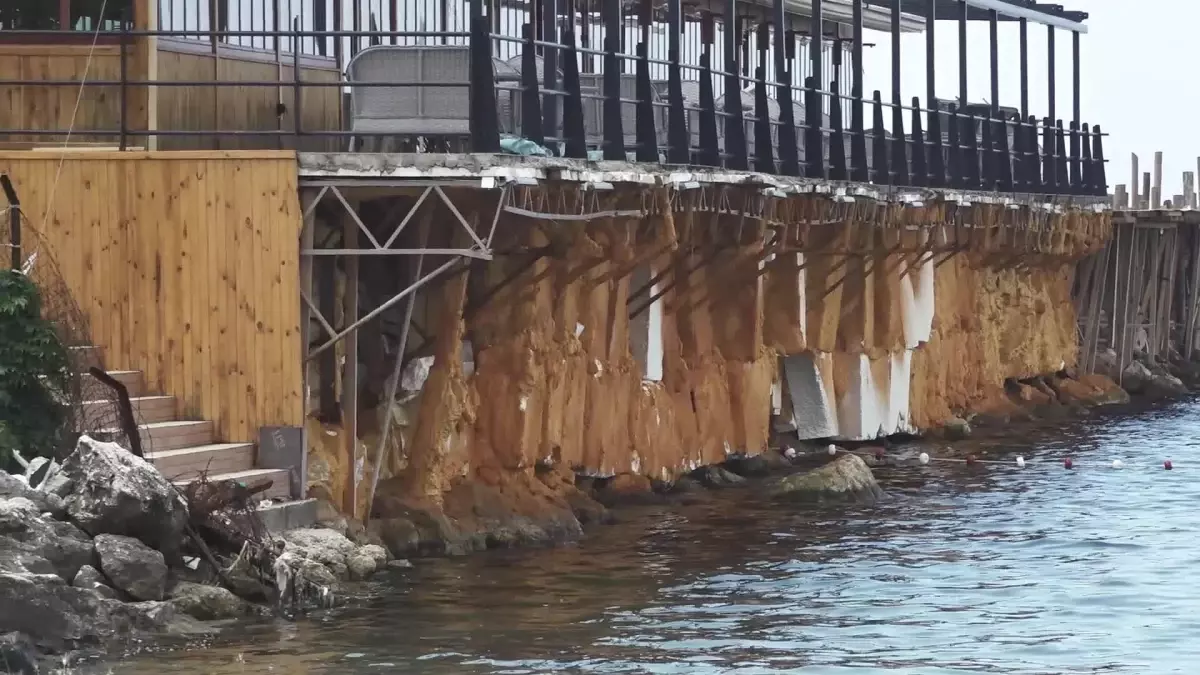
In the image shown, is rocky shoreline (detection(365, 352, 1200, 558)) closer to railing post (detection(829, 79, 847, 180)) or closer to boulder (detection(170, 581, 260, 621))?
boulder (detection(170, 581, 260, 621))

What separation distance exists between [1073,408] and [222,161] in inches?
967

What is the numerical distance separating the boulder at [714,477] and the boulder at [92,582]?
40.6ft

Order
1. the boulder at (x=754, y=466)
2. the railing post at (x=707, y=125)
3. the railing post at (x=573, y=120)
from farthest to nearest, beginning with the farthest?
the boulder at (x=754, y=466), the railing post at (x=707, y=125), the railing post at (x=573, y=120)

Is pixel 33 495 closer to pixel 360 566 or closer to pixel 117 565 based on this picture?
pixel 117 565

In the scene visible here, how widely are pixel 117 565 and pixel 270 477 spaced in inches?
118

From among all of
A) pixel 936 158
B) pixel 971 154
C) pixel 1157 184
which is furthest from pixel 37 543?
pixel 1157 184

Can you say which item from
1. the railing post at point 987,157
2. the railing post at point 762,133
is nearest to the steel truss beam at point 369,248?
the railing post at point 762,133

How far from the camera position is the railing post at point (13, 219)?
1975 cm

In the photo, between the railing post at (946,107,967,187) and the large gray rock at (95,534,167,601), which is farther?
the railing post at (946,107,967,187)

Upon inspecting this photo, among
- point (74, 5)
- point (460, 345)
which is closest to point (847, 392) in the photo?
point (460, 345)

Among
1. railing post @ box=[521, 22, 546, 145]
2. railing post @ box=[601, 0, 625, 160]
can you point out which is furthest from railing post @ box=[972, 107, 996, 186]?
railing post @ box=[521, 22, 546, 145]

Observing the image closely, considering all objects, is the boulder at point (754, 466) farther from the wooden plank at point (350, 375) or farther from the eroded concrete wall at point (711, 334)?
the wooden plank at point (350, 375)

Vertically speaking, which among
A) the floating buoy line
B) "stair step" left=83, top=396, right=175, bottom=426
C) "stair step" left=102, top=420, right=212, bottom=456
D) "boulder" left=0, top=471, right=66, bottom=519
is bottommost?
the floating buoy line

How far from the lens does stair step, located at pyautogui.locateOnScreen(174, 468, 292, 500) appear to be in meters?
19.3
